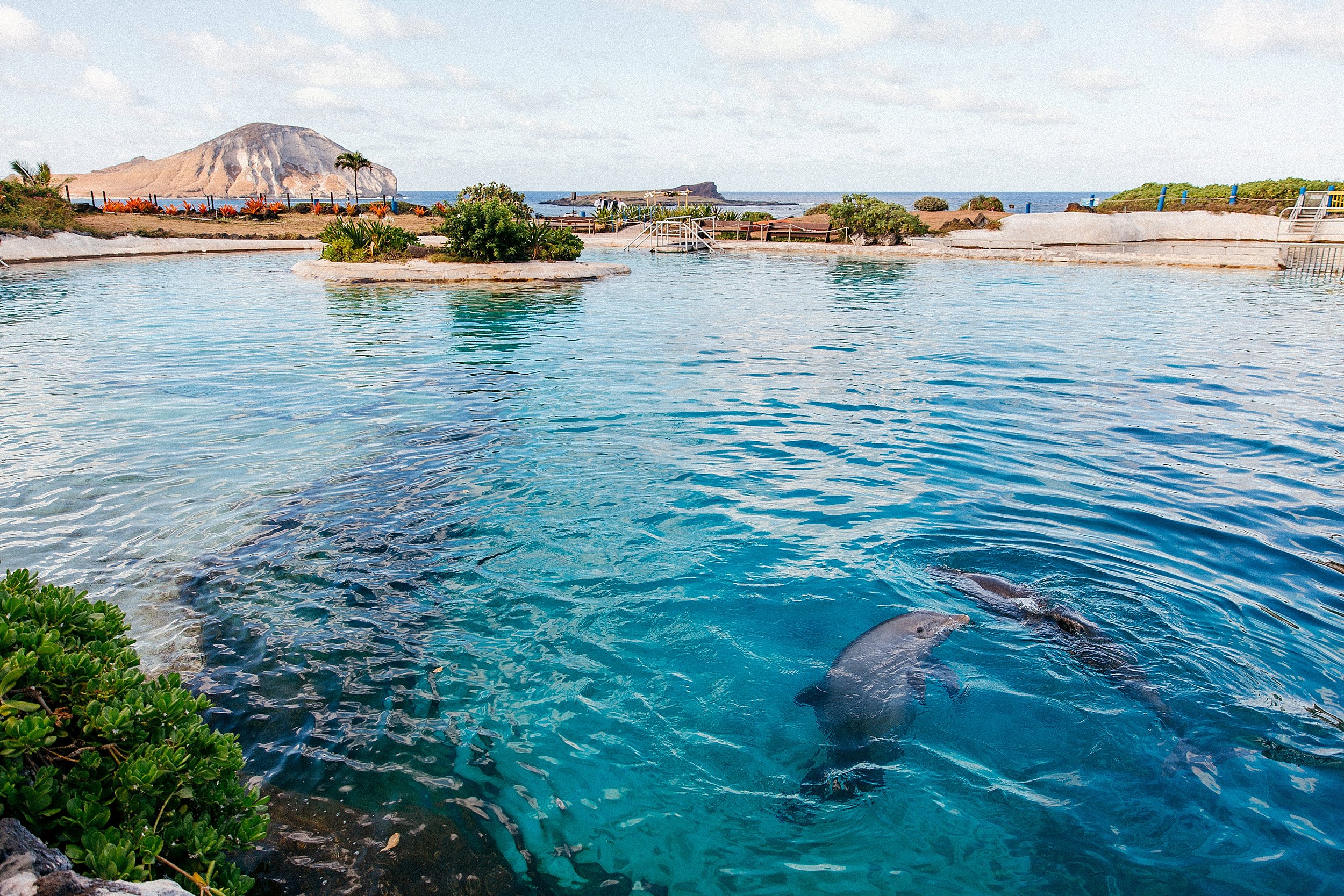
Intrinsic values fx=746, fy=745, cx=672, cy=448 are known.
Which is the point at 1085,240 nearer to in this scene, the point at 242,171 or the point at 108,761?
the point at 108,761

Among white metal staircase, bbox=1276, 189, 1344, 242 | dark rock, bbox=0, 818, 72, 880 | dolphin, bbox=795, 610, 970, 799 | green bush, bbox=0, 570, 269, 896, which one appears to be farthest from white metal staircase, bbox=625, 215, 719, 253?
dark rock, bbox=0, 818, 72, 880

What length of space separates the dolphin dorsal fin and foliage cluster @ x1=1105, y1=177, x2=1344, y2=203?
51278 millimetres

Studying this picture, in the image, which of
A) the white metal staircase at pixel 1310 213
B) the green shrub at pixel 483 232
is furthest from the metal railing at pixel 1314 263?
the green shrub at pixel 483 232

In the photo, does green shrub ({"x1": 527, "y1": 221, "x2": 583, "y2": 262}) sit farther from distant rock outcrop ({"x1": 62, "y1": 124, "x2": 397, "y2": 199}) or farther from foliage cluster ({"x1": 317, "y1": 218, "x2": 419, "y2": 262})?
distant rock outcrop ({"x1": 62, "y1": 124, "x2": 397, "y2": 199})

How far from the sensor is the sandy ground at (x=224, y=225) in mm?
38000

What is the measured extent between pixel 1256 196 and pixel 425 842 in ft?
192

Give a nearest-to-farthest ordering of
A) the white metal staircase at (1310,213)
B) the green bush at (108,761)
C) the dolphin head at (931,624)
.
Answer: the green bush at (108,761), the dolphin head at (931,624), the white metal staircase at (1310,213)

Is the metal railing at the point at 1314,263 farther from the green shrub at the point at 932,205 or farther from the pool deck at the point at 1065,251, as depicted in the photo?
the green shrub at the point at 932,205

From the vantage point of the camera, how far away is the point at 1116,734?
4473 millimetres

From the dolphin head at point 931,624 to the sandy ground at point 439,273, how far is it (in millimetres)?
23649

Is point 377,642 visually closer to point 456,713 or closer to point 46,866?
point 456,713

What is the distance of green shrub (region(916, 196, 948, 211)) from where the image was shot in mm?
54594

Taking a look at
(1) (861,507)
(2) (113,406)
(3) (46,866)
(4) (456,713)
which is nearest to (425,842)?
(4) (456,713)

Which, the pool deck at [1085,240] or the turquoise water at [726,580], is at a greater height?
the pool deck at [1085,240]
